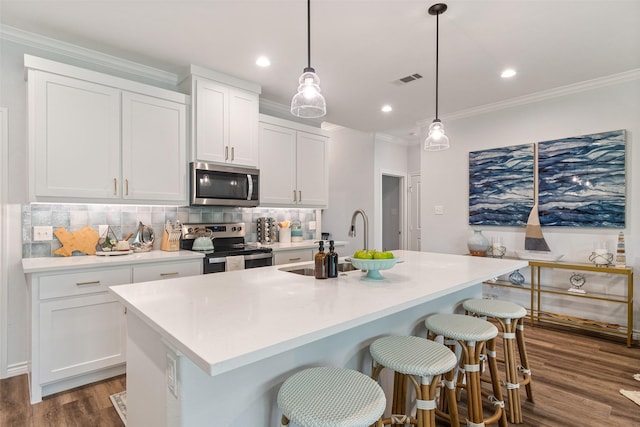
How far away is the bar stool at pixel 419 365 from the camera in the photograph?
4.26 feet

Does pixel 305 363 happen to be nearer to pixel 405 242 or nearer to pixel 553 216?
pixel 553 216

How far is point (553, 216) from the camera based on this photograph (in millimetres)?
3666

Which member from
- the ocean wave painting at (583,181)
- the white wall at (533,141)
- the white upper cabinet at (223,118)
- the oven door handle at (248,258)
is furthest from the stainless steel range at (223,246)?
the ocean wave painting at (583,181)

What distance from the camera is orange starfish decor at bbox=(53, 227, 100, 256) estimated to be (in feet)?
8.63

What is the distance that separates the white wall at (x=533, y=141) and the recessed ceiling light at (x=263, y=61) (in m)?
2.78

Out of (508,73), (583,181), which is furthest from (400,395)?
(583,181)

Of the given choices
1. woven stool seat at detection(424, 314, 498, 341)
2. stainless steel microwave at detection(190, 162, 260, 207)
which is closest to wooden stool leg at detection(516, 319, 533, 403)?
woven stool seat at detection(424, 314, 498, 341)

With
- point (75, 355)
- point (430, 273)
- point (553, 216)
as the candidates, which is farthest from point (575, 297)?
point (75, 355)

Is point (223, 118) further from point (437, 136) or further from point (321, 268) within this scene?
point (321, 268)

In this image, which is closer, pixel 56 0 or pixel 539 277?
pixel 56 0

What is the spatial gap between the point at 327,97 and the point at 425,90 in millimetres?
1100

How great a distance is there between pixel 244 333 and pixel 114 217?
2.57m

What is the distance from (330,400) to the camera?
1072 mm

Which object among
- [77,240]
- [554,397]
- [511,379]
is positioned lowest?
[554,397]
